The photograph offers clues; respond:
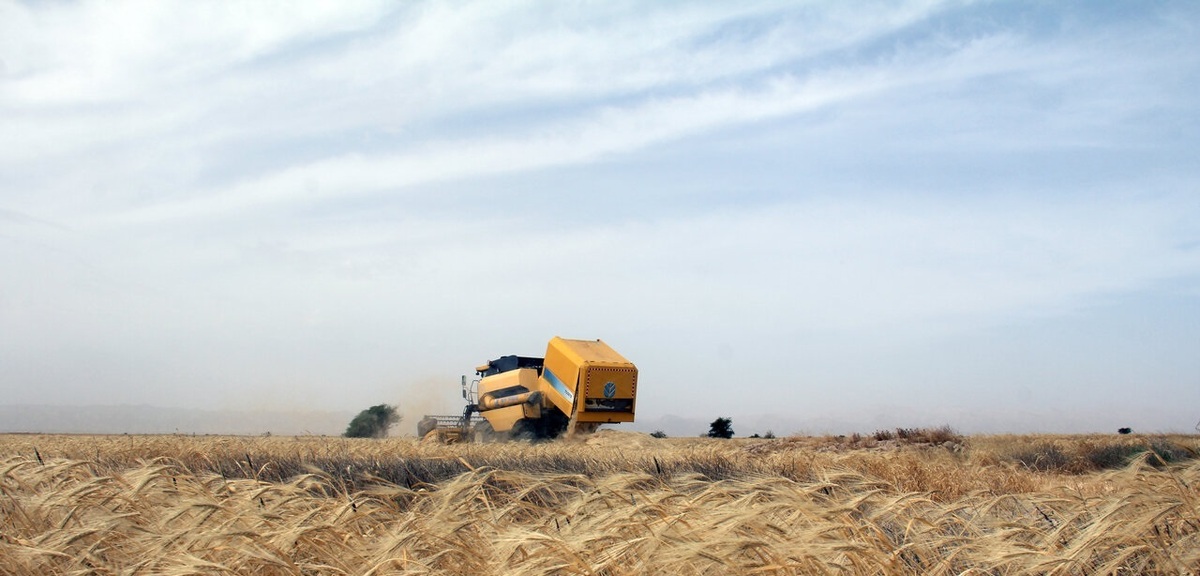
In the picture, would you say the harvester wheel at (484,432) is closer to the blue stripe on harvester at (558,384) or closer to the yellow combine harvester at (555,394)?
the yellow combine harvester at (555,394)

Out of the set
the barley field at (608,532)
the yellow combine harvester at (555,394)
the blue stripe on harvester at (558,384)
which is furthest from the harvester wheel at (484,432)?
the barley field at (608,532)

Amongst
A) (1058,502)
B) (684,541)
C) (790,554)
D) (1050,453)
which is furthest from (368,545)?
(1050,453)

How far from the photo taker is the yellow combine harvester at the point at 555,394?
25.7 meters

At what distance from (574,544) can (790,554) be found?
1.06m

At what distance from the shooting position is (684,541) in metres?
4.75

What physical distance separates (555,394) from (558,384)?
317mm

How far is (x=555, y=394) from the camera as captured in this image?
26.8 meters

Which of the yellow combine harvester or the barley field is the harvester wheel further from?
the barley field

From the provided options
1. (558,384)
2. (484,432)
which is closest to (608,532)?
(558,384)

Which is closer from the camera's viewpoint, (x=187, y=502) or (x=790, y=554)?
(x=790, y=554)

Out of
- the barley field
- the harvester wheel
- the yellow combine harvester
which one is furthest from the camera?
the harvester wheel

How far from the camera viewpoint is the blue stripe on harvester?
2595 cm

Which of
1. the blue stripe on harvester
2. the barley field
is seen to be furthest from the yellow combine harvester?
the barley field

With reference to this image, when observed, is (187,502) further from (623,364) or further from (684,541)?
(623,364)
